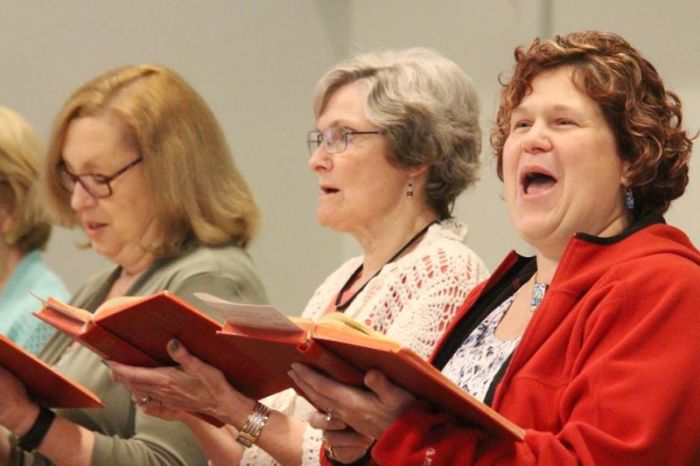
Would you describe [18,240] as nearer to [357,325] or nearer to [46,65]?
[46,65]

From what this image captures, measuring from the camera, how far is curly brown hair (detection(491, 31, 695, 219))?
2.01 meters

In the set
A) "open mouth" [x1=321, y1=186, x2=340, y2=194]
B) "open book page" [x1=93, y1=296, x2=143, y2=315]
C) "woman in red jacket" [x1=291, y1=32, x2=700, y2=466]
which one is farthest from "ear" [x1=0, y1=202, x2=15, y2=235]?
"woman in red jacket" [x1=291, y1=32, x2=700, y2=466]

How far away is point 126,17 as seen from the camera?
15.2 feet

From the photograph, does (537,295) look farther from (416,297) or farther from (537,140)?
(416,297)

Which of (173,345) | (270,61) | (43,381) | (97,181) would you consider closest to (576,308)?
(173,345)

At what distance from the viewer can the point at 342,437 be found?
207 centimetres

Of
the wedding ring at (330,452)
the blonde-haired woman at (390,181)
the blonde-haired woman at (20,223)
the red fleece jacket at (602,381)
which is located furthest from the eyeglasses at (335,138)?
the blonde-haired woman at (20,223)

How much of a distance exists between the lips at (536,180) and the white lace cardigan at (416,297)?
0.49 metres

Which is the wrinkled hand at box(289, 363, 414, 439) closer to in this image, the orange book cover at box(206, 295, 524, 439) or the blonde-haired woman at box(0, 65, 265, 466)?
the orange book cover at box(206, 295, 524, 439)

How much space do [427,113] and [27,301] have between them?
4.96 feet

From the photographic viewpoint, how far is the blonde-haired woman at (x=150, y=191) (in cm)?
298

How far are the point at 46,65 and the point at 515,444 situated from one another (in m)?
3.24

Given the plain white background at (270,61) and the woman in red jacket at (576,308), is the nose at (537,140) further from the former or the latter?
the plain white background at (270,61)

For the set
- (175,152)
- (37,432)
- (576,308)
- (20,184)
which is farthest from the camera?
(20,184)
